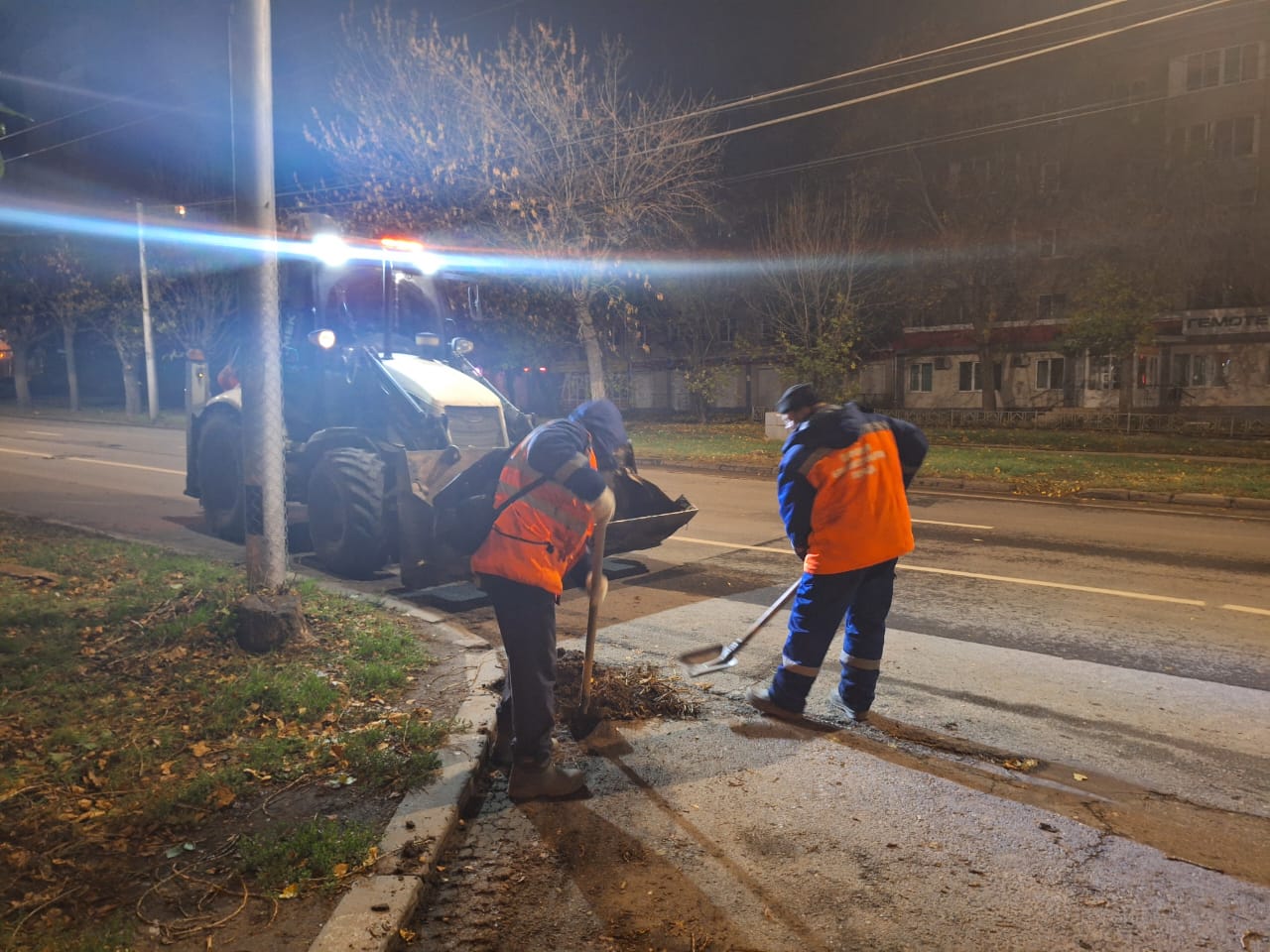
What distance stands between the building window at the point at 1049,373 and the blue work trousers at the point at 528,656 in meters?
42.2

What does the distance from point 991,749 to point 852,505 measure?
134cm

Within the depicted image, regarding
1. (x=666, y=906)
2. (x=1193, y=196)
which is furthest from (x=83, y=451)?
(x=1193, y=196)

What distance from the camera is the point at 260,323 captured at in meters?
5.65

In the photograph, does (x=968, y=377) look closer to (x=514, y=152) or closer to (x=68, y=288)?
(x=514, y=152)

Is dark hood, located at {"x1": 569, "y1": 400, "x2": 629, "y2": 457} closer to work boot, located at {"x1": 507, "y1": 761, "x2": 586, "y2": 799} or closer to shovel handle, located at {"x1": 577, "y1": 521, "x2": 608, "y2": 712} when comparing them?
shovel handle, located at {"x1": 577, "y1": 521, "x2": 608, "y2": 712}

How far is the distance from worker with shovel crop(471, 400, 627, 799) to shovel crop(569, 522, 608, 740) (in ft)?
0.68

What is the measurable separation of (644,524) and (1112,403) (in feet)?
125

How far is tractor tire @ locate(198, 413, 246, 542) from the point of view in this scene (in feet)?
31.2

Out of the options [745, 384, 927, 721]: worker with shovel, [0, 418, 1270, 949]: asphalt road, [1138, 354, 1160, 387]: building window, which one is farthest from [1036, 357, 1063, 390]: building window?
[745, 384, 927, 721]: worker with shovel

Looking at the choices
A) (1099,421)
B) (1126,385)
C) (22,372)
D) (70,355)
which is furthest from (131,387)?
(1126,385)

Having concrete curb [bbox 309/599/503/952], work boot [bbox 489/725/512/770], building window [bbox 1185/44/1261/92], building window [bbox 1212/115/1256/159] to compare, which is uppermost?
building window [bbox 1185/44/1261/92]

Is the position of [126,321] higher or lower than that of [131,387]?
higher

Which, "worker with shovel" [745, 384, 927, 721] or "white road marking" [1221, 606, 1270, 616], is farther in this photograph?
"white road marking" [1221, 606, 1270, 616]

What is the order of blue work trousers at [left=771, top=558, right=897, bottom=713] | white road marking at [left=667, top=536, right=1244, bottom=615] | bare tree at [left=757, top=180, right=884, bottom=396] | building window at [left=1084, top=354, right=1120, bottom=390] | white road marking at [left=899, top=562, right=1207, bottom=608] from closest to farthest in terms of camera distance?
blue work trousers at [left=771, top=558, right=897, bottom=713]
white road marking at [left=667, top=536, right=1244, bottom=615]
white road marking at [left=899, top=562, right=1207, bottom=608]
bare tree at [left=757, top=180, right=884, bottom=396]
building window at [left=1084, top=354, right=1120, bottom=390]
